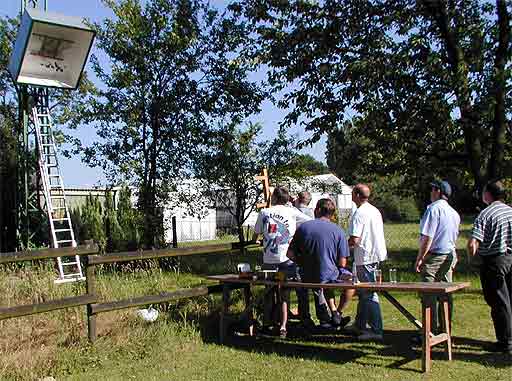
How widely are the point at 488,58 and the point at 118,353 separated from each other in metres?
8.11

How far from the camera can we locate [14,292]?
721 cm

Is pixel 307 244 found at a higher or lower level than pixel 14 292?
higher

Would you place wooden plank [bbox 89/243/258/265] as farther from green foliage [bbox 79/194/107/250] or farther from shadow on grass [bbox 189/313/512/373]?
green foliage [bbox 79/194/107/250]

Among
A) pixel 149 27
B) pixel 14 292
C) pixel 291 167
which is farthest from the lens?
pixel 291 167

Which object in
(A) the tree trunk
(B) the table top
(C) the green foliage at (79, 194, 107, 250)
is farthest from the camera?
(C) the green foliage at (79, 194, 107, 250)

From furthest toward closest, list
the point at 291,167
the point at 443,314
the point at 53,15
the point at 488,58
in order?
1. the point at 291,167
2. the point at 53,15
3. the point at 488,58
4. the point at 443,314

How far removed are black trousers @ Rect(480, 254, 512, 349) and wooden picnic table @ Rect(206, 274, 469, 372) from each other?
351mm

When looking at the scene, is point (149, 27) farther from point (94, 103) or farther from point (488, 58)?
point (488, 58)

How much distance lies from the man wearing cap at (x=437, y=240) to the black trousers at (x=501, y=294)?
0.43 meters

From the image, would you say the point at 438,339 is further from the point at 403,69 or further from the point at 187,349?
the point at 403,69

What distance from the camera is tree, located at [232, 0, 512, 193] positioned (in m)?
10.0

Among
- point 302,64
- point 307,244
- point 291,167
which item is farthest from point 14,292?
point 291,167

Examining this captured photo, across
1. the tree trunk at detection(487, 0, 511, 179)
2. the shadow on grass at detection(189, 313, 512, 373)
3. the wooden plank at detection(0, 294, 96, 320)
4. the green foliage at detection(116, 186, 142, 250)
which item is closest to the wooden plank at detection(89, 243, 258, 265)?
the wooden plank at detection(0, 294, 96, 320)

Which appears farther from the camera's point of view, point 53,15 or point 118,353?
point 53,15
